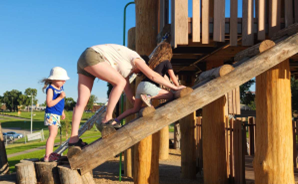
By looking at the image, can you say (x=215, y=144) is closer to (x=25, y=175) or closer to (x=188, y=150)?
(x=188, y=150)

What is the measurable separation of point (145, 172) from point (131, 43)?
3989 millimetres

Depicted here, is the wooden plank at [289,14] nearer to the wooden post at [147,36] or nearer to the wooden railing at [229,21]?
the wooden railing at [229,21]

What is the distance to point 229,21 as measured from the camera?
581 centimetres

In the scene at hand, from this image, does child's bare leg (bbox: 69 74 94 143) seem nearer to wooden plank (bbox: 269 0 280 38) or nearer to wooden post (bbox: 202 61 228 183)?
wooden plank (bbox: 269 0 280 38)

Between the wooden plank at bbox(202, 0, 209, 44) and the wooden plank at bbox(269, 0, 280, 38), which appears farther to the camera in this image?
the wooden plank at bbox(269, 0, 280, 38)

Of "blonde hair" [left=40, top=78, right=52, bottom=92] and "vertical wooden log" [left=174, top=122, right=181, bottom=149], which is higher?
"blonde hair" [left=40, top=78, right=52, bottom=92]

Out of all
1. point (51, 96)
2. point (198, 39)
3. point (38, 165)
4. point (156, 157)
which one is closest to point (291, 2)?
point (198, 39)

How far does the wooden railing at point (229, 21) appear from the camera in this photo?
5.53m

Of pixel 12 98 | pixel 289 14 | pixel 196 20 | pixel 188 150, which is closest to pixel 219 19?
pixel 196 20

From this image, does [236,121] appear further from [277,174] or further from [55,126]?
[55,126]

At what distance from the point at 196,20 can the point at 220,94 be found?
5.79 feet

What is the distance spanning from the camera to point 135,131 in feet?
13.2

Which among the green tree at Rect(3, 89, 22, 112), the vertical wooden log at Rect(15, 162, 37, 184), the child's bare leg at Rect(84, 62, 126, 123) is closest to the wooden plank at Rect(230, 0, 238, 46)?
the child's bare leg at Rect(84, 62, 126, 123)

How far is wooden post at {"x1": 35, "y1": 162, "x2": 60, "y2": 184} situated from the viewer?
415 centimetres
